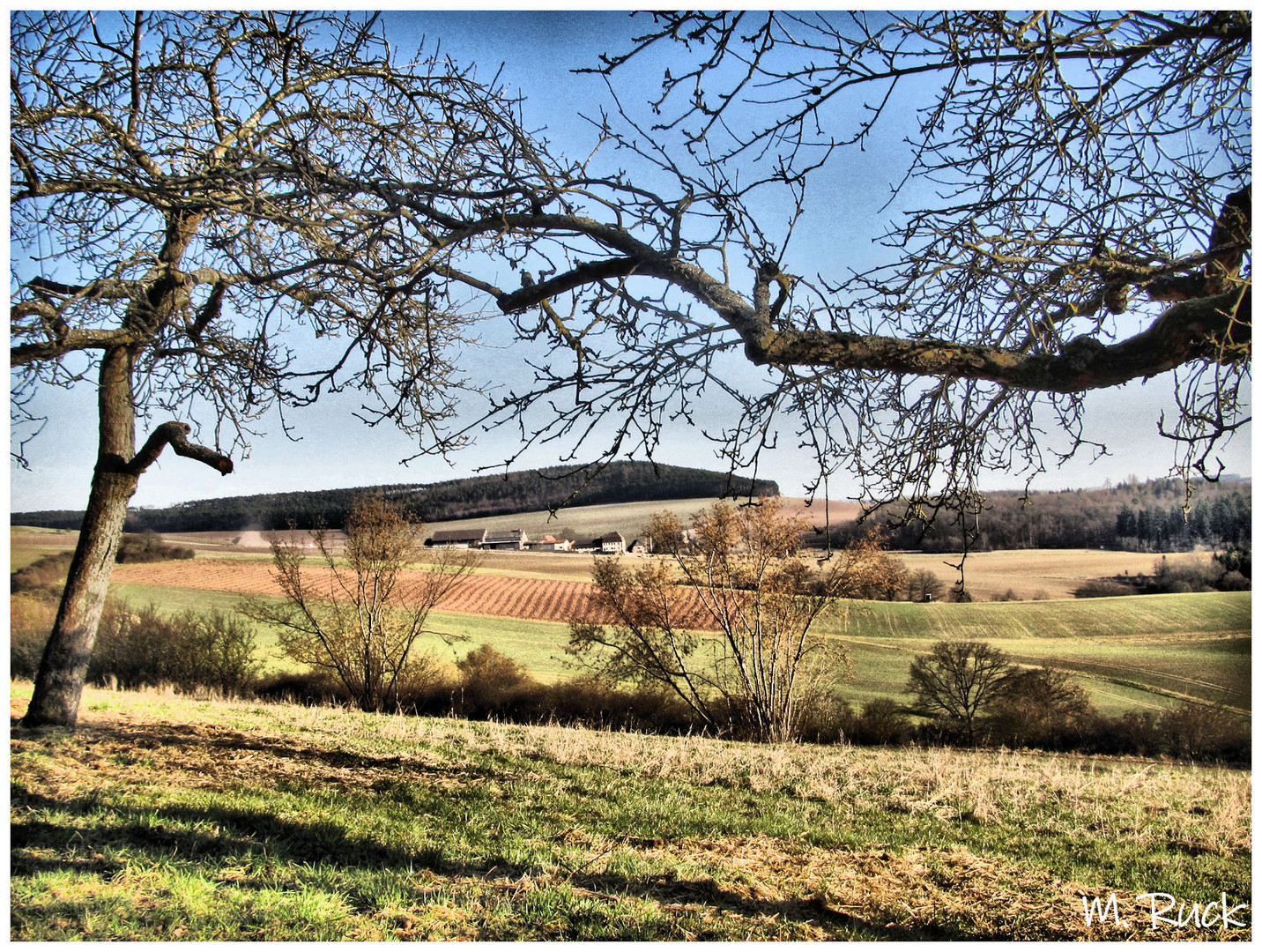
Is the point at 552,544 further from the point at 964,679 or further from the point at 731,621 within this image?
the point at 964,679

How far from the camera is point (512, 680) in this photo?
4.98 metres

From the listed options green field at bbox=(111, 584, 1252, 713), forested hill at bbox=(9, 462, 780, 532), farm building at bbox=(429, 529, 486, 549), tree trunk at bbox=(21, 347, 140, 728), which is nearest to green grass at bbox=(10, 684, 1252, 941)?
tree trunk at bbox=(21, 347, 140, 728)

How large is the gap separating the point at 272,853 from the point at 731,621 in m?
3.49

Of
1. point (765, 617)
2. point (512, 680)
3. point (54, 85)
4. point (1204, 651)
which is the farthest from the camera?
point (765, 617)

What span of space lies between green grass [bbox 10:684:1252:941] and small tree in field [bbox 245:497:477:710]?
3.09ft

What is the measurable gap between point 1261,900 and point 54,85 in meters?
6.20

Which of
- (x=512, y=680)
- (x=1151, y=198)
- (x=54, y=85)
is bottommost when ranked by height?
(x=512, y=680)

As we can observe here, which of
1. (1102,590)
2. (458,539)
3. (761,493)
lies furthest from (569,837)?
(1102,590)

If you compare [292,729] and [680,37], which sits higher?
[680,37]

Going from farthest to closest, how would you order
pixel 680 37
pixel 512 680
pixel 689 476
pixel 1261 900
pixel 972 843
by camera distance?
pixel 512 680 < pixel 689 476 < pixel 972 843 < pixel 1261 900 < pixel 680 37

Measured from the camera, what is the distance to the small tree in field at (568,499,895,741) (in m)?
5.11

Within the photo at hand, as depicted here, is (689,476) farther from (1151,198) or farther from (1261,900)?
(1261,900)

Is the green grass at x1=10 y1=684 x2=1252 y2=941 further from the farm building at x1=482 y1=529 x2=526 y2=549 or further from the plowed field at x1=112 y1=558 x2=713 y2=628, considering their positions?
the farm building at x1=482 y1=529 x2=526 y2=549

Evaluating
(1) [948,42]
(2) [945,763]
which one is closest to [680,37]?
(1) [948,42]
